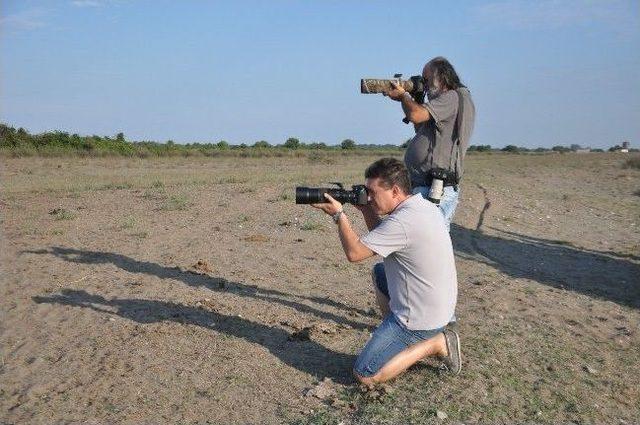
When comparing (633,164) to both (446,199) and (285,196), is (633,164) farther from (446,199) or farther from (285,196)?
(446,199)

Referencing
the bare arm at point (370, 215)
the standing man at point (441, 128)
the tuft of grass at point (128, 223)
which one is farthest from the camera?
the tuft of grass at point (128, 223)

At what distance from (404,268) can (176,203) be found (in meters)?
7.91

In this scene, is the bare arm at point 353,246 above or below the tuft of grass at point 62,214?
above

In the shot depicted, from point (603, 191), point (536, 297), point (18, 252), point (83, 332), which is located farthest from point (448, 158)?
point (603, 191)

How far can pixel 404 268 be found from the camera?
12.7 ft

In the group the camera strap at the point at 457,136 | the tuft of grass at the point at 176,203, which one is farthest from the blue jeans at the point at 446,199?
the tuft of grass at the point at 176,203

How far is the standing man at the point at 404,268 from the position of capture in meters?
3.74

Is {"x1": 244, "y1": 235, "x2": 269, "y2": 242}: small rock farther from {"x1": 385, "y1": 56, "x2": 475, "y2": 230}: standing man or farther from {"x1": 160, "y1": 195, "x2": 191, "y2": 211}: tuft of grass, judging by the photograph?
{"x1": 385, "y1": 56, "x2": 475, "y2": 230}: standing man

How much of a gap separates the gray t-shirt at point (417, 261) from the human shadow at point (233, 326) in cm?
62

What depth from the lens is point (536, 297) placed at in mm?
6203

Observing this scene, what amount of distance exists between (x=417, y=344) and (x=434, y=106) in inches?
62.2

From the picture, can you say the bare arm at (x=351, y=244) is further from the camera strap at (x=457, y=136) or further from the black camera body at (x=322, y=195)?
the camera strap at (x=457, y=136)

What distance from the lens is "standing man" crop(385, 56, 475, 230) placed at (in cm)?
443

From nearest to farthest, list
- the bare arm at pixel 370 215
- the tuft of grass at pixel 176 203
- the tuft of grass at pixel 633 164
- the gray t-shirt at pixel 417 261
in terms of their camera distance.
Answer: the gray t-shirt at pixel 417 261, the bare arm at pixel 370 215, the tuft of grass at pixel 176 203, the tuft of grass at pixel 633 164
